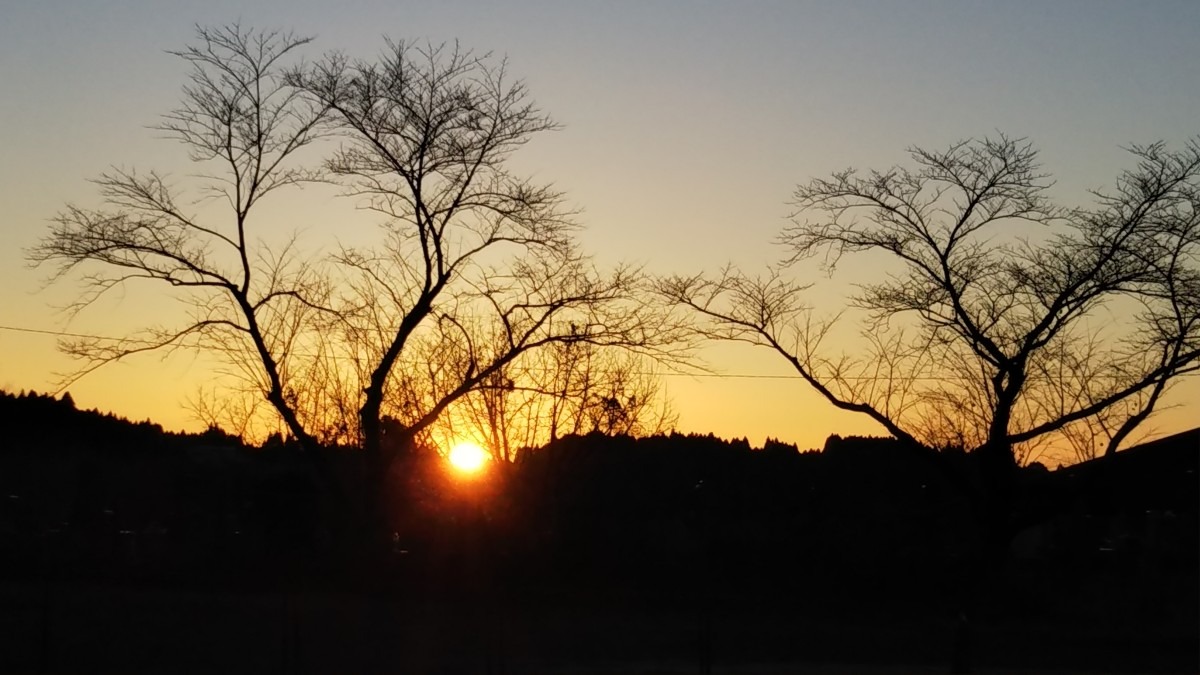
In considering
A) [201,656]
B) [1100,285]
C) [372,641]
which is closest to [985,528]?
[1100,285]

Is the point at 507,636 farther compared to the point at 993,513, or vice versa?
the point at 507,636

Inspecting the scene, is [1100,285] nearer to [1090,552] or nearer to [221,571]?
[1090,552]

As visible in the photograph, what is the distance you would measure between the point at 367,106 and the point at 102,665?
33.9 feet

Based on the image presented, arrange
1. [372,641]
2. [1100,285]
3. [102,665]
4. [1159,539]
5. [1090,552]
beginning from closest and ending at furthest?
[102,665] → [1100,285] → [372,641] → [1159,539] → [1090,552]

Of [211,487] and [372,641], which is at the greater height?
[211,487]

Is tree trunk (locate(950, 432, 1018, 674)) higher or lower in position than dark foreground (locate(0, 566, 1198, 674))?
higher

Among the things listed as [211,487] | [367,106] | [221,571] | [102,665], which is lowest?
[102,665]

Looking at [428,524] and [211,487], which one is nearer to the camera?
[428,524]

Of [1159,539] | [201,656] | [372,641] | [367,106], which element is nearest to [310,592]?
[372,641]

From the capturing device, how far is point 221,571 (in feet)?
95.9

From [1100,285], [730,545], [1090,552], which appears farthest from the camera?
[730,545]

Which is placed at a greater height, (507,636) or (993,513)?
(993,513)

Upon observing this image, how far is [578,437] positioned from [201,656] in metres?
14.2

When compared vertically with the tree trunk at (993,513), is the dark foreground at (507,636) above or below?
below
